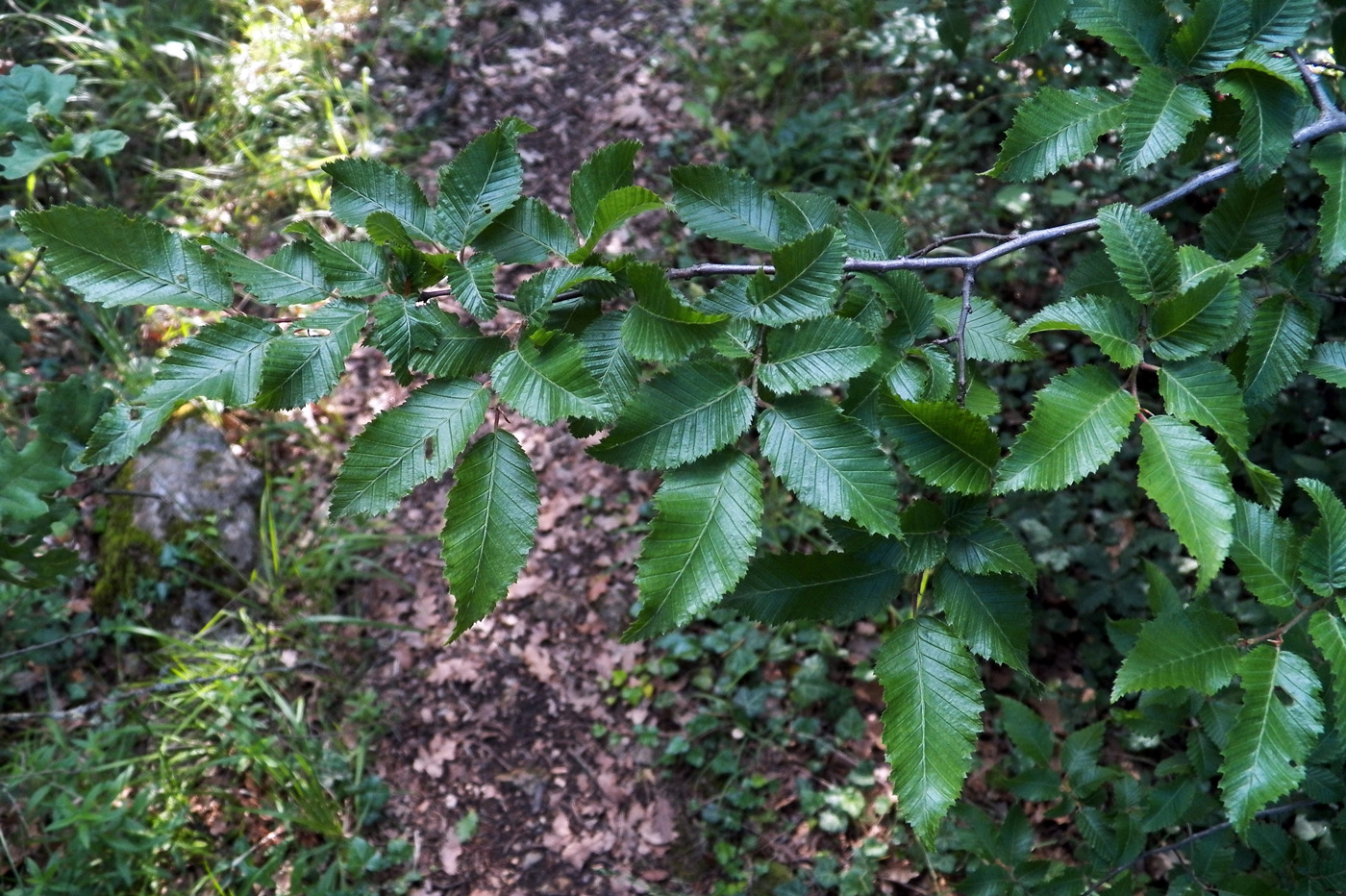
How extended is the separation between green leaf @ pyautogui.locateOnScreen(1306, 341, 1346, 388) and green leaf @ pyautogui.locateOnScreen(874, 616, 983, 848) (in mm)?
739

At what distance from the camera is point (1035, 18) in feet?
4.15

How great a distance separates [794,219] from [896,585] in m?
0.58

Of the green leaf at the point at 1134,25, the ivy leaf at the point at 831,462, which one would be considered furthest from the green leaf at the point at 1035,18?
the ivy leaf at the point at 831,462

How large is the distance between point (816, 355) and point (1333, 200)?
82cm

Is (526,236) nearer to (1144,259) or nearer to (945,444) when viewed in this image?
(945,444)

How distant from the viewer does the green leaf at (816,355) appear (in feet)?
3.47

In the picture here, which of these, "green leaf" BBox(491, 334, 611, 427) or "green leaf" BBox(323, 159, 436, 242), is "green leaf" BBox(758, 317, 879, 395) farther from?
"green leaf" BBox(323, 159, 436, 242)

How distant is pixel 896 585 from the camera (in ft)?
3.67

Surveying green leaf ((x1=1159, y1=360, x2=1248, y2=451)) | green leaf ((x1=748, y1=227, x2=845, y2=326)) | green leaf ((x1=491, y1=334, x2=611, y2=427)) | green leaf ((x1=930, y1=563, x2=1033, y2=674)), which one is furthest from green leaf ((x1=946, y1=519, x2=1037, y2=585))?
green leaf ((x1=491, y1=334, x2=611, y2=427))

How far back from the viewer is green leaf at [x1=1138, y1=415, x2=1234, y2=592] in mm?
925

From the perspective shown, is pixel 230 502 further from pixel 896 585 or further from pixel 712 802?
pixel 896 585

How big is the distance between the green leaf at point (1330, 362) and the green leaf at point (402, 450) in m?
1.22

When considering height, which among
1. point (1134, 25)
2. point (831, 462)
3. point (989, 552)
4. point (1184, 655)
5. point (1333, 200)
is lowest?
point (1184, 655)

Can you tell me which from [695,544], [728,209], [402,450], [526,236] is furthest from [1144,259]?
[402,450]
